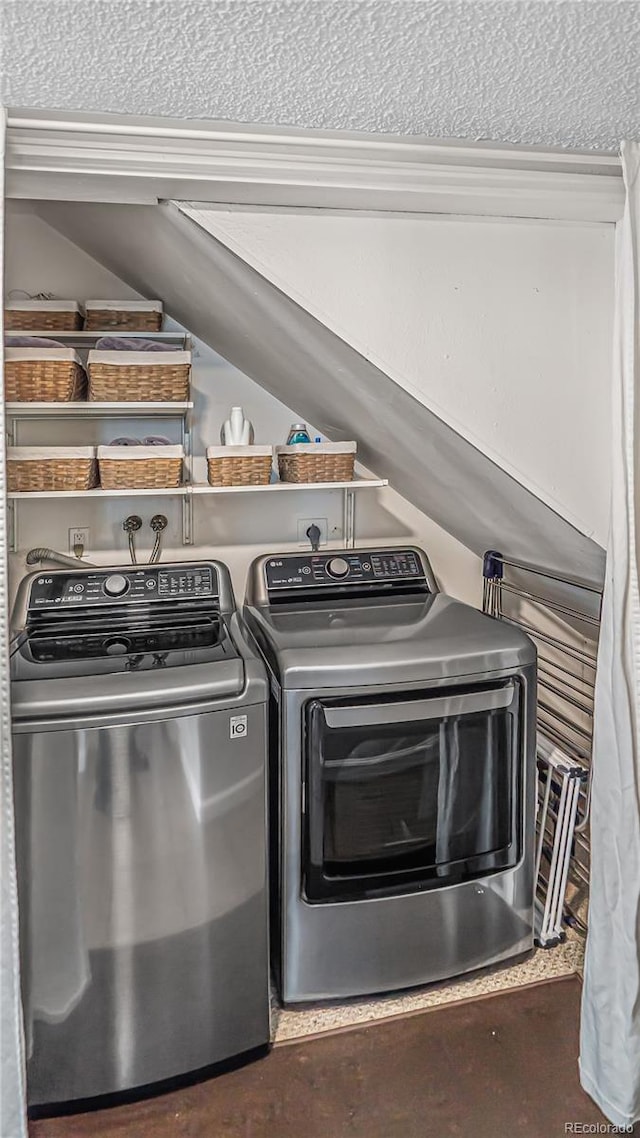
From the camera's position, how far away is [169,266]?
6.56 ft

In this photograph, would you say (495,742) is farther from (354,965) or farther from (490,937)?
(354,965)

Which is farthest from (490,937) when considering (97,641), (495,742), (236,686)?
(97,641)

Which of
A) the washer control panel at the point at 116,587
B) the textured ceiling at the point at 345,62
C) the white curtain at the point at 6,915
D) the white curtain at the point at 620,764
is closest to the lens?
the textured ceiling at the point at 345,62

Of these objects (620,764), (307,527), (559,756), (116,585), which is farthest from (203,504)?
(620,764)

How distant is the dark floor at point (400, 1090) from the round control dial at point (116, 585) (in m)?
1.24

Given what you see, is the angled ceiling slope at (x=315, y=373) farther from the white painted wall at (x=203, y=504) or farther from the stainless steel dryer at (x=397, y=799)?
the stainless steel dryer at (x=397, y=799)

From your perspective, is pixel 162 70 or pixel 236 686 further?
pixel 236 686

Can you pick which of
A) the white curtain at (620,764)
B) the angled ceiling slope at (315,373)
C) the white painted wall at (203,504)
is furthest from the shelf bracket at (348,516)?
the white curtain at (620,764)

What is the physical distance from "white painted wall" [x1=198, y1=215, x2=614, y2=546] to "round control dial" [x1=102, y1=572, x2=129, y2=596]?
95cm

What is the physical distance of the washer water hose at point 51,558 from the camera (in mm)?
2359

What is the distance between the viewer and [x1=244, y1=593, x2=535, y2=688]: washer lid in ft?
5.90

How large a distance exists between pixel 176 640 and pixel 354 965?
95 cm

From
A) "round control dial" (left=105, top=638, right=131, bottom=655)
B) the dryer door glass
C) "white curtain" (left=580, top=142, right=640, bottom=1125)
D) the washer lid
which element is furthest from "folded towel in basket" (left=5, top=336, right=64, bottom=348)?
"white curtain" (left=580, top=142, right=640, bottom=1125)

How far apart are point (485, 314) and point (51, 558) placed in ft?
4.94
